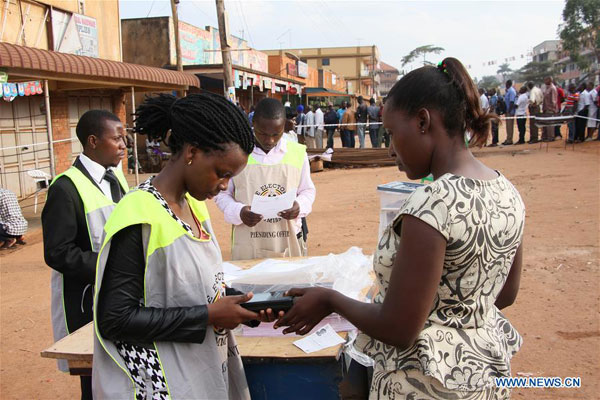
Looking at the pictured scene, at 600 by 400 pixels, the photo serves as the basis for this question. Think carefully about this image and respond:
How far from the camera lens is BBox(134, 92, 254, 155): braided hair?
163 centimetres

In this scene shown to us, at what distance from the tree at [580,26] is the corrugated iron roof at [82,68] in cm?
3149

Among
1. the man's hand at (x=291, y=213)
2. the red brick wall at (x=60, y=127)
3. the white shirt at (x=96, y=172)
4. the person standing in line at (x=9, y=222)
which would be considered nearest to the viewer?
the white shirt at (x=96, y=172)

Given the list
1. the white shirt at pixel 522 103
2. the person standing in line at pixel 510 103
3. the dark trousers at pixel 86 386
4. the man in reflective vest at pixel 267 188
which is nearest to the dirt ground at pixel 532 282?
the dark trousers at pixel 86 386

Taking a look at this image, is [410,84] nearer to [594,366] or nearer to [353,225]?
[594,366]

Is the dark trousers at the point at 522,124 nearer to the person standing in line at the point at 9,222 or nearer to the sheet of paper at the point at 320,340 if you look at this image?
the person standing in line at the point at 9,222

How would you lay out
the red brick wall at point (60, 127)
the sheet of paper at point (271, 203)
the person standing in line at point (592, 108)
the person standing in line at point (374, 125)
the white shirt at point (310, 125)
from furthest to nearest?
the white shirt at point (310, 125) → the person standing in line at point (374, 125) → the person standing in line at point (592, 108) → the red brick wall at point (60, 127) → the sheet of paper at point (271, 203)

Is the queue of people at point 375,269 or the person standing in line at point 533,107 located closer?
the queue of people at point 375,269

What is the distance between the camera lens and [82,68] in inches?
391

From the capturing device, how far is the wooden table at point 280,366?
83.7 inches

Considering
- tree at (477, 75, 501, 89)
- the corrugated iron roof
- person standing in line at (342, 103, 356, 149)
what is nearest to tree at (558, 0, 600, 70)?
tree at (477, 75, 501, 89)

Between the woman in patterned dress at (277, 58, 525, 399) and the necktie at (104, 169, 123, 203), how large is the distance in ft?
6.04

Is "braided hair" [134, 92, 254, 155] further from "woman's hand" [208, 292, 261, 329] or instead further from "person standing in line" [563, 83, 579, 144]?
"person standing in line" [563, 83, 579, 144]

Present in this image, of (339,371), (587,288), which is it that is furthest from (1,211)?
(587,288)

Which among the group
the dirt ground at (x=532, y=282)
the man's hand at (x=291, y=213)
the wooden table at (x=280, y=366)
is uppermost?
the man's hand at (x=291, y=213)
